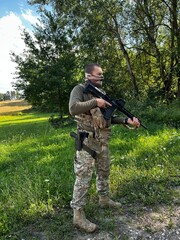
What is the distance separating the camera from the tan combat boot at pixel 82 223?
3.87m

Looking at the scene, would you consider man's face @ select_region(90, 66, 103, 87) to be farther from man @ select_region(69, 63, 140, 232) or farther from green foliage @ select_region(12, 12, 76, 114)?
green foliage @ select_region(12, 12, 76, 114)

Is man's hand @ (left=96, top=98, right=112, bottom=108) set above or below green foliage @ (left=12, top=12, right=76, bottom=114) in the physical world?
below

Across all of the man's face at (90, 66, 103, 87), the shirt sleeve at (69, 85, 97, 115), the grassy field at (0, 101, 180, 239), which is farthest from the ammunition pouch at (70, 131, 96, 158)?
the grassy field at (0, 101, 180, 239)

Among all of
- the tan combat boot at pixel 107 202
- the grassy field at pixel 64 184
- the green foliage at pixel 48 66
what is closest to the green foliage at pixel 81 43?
the green foliage at pixel 48 66

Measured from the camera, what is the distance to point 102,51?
24828mm

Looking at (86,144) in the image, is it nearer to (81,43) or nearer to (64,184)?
(64,184)

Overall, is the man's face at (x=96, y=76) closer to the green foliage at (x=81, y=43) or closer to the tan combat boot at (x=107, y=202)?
the tan combat boot at (x=107, y=202)

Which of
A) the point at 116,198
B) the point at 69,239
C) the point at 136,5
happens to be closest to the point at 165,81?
the point at 136,5

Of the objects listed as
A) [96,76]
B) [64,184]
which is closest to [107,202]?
[64,184]

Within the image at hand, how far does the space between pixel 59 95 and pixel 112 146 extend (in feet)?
40.6

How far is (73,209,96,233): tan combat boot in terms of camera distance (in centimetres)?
387

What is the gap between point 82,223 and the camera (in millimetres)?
3926

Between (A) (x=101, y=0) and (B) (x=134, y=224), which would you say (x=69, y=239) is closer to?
(B) (x=134, y=224)

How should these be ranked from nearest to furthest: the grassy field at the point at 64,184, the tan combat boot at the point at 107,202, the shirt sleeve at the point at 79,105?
the shirt sleeve at the point at 79,105
the grassy field at the point at 64,184
the tan combat boot at the point at 107,202
